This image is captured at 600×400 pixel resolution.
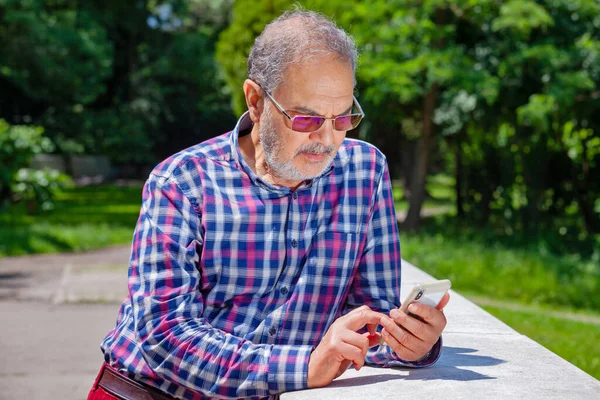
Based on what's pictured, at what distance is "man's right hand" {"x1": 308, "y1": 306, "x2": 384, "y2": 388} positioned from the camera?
81.9 inches

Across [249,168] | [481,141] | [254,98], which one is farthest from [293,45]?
[481,141]

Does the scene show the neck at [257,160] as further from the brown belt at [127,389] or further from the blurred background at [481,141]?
the blurred background at [481,141]

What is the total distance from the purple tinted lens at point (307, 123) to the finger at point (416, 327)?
521mm

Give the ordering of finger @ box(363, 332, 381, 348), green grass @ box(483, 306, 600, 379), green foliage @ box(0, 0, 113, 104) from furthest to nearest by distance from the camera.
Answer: green foliage @ box(0, 0, 113, 104)
green grass @ box(483, 306, 600, 379)
finger @ box(363, 332, 381, 348)

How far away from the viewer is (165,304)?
2.12 meters

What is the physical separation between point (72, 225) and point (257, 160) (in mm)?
13933

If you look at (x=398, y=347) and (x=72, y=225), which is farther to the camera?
(x=72, y=225)

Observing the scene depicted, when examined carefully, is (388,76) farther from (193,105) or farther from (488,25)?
(193,105)

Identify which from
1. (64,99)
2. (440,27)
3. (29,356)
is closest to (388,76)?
(440,27)

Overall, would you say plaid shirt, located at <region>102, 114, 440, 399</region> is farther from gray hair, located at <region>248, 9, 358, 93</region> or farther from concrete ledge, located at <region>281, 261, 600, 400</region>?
gray hair, located at <region>248, 9, 358, 93</region>

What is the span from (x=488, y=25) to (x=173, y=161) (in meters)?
9.68

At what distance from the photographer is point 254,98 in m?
2.35

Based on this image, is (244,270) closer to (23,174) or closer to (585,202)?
(585,202)

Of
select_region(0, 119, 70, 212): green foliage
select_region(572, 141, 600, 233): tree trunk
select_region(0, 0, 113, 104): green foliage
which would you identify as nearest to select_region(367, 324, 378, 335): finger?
select_region(572, 141, 600, 233): tree trunk
